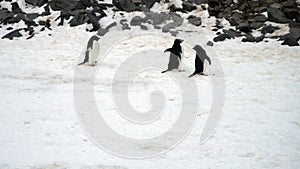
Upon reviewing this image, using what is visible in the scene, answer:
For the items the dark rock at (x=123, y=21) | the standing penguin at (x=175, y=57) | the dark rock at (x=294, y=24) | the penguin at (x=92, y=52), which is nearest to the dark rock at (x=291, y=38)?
the dark rock at (x=294, y=24)

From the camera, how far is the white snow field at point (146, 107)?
606 centimetres

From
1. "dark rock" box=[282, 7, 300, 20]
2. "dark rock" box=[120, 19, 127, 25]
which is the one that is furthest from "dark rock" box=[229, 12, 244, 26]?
"dark rock" box=[120, 19, 127, 25]

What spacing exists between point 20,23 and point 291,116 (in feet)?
34.8

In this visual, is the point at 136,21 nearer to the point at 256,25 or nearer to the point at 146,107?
the point at 256,25

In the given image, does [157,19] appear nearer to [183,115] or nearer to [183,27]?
[183,27]

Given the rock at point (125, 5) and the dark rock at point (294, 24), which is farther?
the rock at point (125, 5)

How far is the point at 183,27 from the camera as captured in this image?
14.9 m

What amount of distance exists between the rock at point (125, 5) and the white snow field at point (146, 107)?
2.48 m

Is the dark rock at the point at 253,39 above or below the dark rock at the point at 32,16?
below

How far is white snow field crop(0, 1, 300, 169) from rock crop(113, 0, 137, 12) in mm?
2476

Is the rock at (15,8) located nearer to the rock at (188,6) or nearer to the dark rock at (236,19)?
the rock at (188,6)

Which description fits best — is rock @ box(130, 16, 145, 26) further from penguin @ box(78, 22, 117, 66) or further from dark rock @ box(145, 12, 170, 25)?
penguin @ box(78, 22, 117, 66)

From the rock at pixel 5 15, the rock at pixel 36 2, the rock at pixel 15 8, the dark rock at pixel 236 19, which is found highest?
the rock at pixel 36 2

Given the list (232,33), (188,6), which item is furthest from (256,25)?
(188,6)
